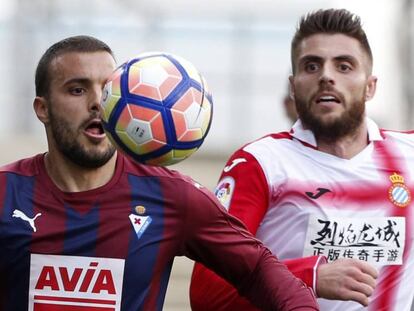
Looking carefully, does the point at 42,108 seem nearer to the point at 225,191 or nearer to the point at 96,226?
the point at 96,226

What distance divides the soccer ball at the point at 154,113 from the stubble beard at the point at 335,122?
940mm

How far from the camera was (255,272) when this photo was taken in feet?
17.6

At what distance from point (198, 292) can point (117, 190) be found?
24.4 inches

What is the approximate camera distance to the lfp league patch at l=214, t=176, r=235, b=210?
5.84m

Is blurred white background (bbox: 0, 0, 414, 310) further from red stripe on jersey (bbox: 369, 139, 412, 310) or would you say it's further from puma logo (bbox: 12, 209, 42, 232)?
puma logo (bbox: 12, 209, 42, 232)

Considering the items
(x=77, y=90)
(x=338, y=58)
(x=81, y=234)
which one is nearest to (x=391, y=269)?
(x=338, y=58)

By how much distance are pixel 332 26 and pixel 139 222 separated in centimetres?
136

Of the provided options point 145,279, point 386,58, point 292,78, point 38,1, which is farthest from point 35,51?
point 145,279

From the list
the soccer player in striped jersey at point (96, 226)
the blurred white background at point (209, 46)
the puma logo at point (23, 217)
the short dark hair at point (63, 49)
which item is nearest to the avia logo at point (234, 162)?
the soccer player in striped jersey at point (96, 226)

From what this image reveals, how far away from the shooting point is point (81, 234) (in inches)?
211

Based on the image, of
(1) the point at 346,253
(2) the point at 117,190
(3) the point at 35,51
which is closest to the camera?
(2) the point at 117,190

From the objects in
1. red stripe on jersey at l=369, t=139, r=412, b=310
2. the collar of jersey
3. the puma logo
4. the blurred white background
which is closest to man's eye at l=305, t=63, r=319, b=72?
the collar of jersey

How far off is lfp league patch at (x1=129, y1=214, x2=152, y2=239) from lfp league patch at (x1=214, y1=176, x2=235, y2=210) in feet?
1.54

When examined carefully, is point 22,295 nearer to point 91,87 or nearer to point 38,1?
point 91,87
